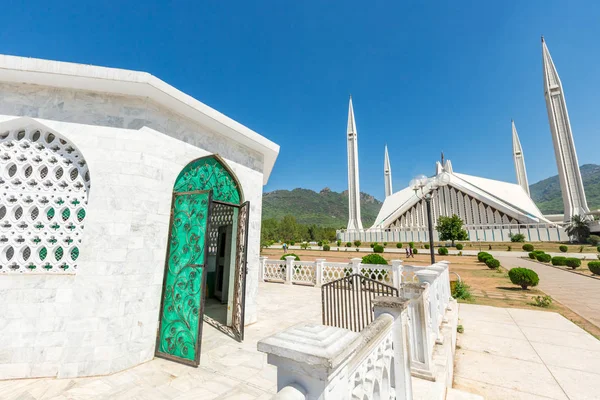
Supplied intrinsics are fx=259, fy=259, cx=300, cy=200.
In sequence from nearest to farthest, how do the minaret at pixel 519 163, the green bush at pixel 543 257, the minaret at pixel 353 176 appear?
the green bush at pixel 543 257, the minaret at pixel 353 176, the minaret at pixel 519 163

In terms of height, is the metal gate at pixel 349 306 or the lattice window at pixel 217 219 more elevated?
the lattice window at pixel 217 219

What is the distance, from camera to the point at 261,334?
16.4 ft

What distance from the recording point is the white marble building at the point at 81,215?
3492 mm

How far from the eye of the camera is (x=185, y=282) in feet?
13.7

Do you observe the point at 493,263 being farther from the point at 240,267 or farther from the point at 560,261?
the point at 240,267

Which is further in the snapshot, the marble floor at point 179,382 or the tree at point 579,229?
the tree at point 579,229

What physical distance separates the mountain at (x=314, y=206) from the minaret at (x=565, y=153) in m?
83.2

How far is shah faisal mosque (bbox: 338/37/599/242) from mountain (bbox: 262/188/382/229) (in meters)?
61.6

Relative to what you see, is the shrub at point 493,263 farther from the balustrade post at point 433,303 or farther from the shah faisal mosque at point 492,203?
the shah faisal mosque at point 492,203

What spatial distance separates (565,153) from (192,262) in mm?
50904

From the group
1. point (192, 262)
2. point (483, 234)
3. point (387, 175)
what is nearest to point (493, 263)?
point (192, 262)

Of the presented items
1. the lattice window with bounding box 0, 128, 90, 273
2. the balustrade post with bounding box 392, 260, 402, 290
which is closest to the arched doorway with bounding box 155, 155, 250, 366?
the lattice window with bounding box 0, 128, 90, 273

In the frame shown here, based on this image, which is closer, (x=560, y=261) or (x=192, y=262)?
(x=192, y=262)

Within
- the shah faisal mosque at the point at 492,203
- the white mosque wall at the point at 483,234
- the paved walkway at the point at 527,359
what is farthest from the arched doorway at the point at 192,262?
the white mosque wall at the point at 483,234
